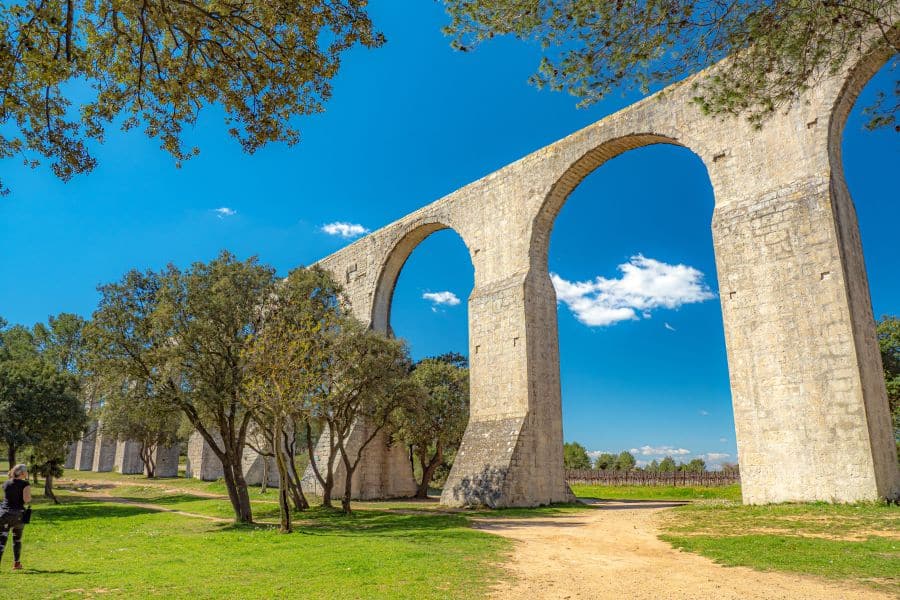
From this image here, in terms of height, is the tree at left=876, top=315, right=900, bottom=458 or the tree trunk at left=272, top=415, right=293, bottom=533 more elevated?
the tree at left=876, top=315, right=900, bottom=458

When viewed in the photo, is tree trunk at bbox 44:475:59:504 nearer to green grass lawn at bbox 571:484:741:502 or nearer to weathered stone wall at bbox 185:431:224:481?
weathered stone wall at bbox 185:431:224:481

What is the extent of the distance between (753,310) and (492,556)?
724 cm

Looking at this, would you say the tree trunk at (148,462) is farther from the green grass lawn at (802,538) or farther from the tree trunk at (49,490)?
the green grass lawn at (802,538)

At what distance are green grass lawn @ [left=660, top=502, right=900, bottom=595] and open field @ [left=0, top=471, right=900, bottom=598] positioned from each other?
0.02m

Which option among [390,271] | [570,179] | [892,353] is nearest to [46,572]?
[570,179]

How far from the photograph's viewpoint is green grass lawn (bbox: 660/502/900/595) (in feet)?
19.3

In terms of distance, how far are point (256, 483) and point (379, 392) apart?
15291mm

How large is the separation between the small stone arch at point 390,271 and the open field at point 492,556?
8950 millimetres

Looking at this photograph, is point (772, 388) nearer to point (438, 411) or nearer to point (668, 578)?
point (668, 578)

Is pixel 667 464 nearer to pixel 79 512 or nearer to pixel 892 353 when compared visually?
pixel 892 353

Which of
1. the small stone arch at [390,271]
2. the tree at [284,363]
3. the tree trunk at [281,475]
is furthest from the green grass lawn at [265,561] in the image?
the small stone arch at [390,271]

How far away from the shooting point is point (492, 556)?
7.26 meters

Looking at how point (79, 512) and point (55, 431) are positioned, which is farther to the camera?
point (55, 431)

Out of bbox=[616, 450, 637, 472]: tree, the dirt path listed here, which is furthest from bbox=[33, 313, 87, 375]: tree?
bbox=[616, 450, 637, 472]: tree
